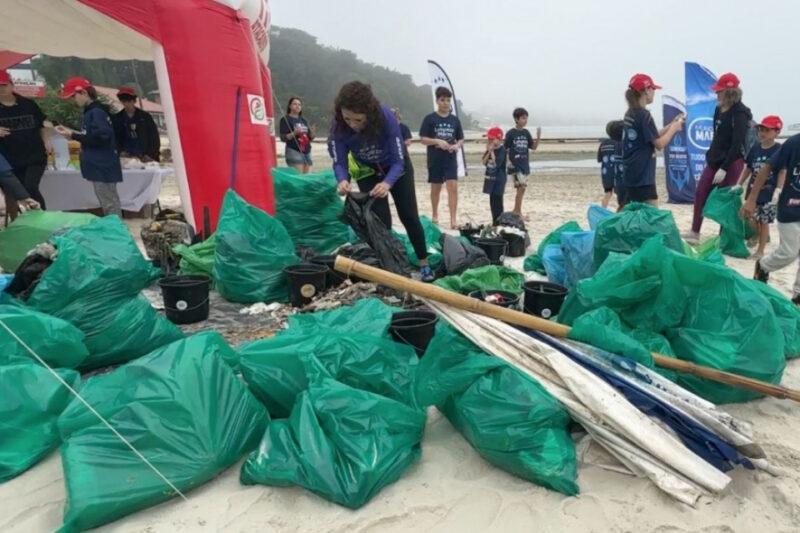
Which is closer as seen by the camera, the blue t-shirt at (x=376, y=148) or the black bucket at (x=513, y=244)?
the blue t-shirt at (x=376, y=148)

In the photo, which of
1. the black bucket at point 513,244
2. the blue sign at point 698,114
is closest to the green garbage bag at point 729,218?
the black bucket at point 513,244

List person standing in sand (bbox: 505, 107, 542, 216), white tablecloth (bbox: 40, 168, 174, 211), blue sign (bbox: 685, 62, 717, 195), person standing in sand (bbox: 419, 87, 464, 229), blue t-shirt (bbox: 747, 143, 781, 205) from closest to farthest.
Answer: blue t-shirt (bbox: 747, 143, 781, 205) < person standing in sand (bbox: 419, 87, 464, 229) < white tablecloth (bbox: 40, 168, 174, 211) < person standing in sand (bbox: 505, 107, 542, 216) < blue sign (bbox: 685, 62, 717, 195)

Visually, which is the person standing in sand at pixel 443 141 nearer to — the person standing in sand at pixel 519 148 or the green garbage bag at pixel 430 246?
the person standing in sand at pixel 519 148

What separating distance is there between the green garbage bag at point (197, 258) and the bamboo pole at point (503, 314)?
2.35m

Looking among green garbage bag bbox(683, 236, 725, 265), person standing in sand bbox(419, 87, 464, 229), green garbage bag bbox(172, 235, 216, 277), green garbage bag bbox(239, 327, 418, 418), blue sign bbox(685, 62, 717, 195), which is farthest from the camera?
blue sign bbox(685, 62, 717, 195)

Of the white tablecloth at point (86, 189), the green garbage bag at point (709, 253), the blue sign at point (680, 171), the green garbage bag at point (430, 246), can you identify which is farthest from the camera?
the blue sign at point (680, 171)

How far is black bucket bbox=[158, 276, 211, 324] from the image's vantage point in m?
3.38

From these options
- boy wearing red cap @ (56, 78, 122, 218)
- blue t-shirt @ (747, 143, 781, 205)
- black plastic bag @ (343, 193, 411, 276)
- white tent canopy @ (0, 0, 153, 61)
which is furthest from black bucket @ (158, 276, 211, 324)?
blue t-shirt @ (747, 143, 781, 205)

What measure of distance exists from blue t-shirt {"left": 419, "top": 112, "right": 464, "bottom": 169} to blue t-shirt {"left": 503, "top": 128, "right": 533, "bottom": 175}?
774 millimetres

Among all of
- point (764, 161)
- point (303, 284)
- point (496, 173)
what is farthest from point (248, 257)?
point (764, 161)

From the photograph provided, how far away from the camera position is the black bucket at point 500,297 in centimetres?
315

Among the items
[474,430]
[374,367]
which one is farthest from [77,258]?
[474,430]

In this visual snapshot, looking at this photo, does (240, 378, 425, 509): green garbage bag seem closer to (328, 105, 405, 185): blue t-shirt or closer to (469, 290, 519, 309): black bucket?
(469, 290, 519, 309): black bucket

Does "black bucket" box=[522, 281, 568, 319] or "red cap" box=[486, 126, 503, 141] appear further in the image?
"red cap" box=[486, 126, 503, 141]
